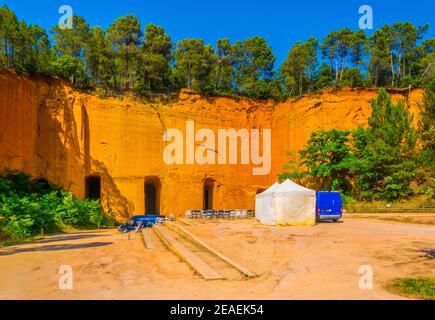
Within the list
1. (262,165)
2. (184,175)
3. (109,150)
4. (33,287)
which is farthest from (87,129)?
(33,287)

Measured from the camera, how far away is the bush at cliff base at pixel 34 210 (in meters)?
15.8

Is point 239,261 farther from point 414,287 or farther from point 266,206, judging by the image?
→ point 266,206

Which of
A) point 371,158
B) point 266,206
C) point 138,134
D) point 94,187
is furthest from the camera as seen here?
point 94,187

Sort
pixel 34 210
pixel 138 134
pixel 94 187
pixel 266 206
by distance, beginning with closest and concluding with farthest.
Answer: pixel 34 210 < pixel 266 206 < pixel 138 134 < pixel 94 187

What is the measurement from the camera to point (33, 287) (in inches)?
254

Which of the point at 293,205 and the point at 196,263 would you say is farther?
the point at 293,205

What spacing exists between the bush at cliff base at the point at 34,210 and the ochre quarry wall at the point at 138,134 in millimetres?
2175

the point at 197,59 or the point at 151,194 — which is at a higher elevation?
the point at 197,59

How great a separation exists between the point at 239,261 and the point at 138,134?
2722cm

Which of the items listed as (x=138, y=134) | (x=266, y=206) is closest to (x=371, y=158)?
(x=266, y=206)

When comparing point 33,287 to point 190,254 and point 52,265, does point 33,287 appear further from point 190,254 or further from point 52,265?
point 190,254

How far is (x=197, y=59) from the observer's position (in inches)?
1633

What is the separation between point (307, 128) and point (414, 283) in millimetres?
32669
